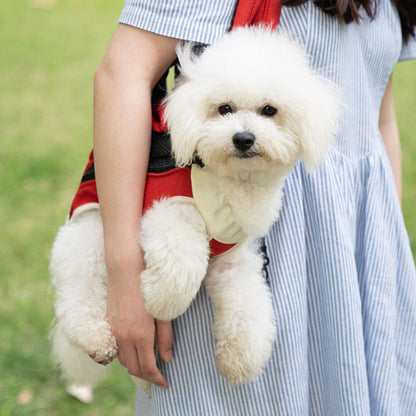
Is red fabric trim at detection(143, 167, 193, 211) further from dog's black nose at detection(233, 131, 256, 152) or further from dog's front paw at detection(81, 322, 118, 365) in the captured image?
dog's front paw at detection(81, 322, 118, 365)

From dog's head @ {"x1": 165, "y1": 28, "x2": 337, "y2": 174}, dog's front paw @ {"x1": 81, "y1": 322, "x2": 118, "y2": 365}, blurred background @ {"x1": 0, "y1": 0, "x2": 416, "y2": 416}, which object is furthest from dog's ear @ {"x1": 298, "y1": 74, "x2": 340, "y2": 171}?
blurred background @ {"x1": 0, "y1": 0, "x2": 416, "y2": 416}

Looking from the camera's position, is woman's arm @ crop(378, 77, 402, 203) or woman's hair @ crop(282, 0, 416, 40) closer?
woman's hair @ crop(282, 0, 416, 40)

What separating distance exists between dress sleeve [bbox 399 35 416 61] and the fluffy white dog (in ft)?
1.23

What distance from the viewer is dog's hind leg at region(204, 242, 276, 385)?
36.9 inches

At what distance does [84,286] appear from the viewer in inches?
39.7

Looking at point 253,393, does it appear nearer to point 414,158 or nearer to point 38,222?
point 38,222

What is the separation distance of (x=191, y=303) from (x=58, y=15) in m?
4.40

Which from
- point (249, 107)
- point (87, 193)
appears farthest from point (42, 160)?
point (249, 107)

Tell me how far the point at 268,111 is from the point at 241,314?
13.9 inches

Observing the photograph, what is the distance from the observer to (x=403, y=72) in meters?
4.28

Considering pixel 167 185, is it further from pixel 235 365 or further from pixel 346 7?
pixel 346 7

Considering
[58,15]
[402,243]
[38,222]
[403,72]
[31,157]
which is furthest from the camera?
[58,15]

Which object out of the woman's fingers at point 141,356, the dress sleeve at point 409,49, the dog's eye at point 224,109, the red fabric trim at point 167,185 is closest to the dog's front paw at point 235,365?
the woman's fingers at point 141,356

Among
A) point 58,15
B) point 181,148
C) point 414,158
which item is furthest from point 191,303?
point 58,15
